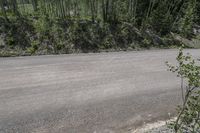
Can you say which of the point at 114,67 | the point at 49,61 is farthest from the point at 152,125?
the point at 49,61

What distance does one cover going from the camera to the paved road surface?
4.68m

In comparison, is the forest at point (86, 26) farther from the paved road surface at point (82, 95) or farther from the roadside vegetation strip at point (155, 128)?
the roadside vegetation strip at point (155, 128)

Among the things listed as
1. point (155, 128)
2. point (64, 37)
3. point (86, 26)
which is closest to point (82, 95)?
point (155, 128)

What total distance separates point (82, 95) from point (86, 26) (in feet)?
28.2

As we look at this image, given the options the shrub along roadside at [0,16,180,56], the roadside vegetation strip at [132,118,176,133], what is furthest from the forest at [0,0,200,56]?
the roadside vegetation strip at [132,118,176,133]

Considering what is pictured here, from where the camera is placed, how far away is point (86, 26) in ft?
46.0

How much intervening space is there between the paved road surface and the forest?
9.13 feet

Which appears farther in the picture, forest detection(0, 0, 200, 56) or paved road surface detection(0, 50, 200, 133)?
forest detection(0, 0, 200, 56)

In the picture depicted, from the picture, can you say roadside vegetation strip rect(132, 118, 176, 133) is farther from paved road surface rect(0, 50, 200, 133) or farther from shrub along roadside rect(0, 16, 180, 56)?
shrub along roadside rect(0, 16, 180, 56)

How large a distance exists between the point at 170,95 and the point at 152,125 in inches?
75.9

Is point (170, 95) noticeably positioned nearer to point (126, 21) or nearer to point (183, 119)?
point (183, 119)

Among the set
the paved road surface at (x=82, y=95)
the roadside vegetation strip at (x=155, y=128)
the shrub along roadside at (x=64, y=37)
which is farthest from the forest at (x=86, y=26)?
the roadside vegetation strip at (x=155, y=128)

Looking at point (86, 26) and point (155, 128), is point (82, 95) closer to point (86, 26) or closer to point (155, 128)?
point (155, 128)

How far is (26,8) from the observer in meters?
15.4
